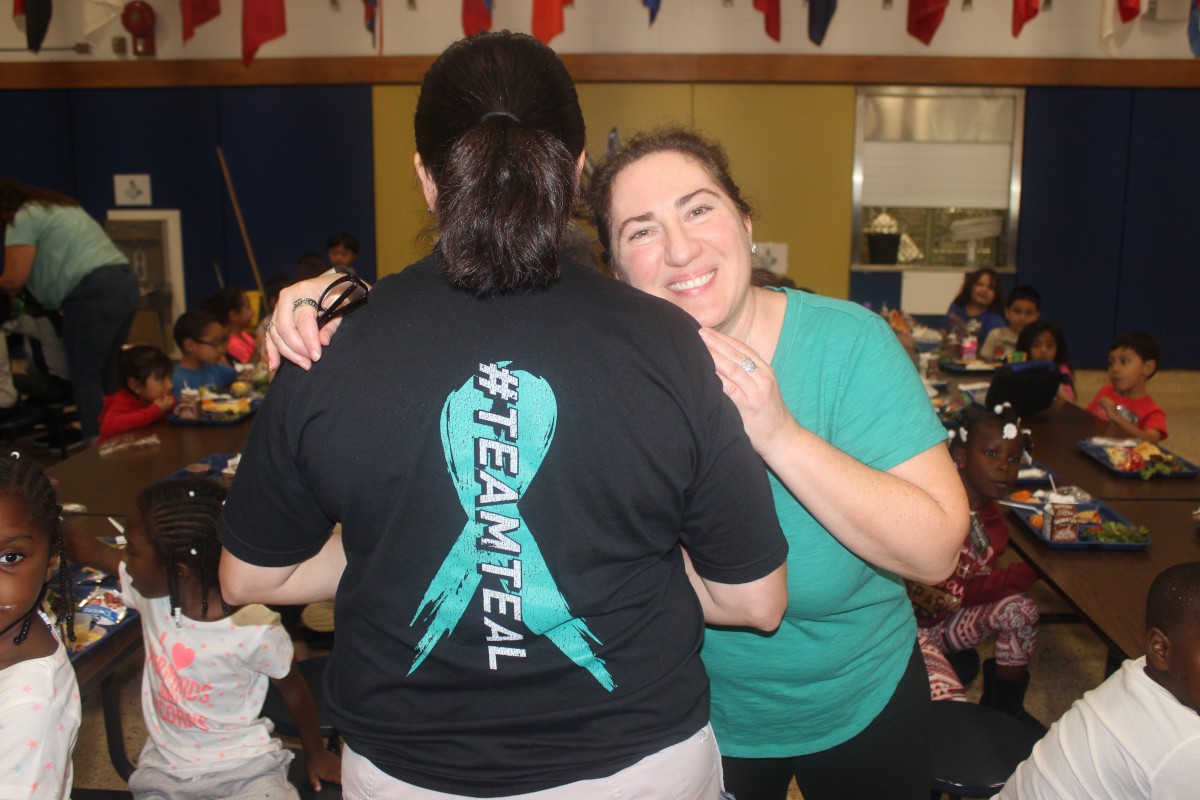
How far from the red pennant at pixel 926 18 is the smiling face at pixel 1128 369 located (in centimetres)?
404

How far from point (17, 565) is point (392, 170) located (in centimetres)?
720

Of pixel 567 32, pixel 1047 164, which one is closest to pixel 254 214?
pixel 567 32

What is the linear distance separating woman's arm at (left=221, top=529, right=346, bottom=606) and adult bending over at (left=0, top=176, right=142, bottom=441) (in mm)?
4678

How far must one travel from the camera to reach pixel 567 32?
802 centimetres

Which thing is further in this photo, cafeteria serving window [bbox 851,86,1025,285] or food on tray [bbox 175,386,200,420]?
cafeteria serving window [bbox 851,86,1025,285]

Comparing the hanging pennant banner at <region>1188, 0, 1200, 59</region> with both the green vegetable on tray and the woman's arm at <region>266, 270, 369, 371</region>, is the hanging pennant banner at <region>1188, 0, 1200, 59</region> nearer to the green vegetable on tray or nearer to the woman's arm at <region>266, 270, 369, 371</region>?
the green vegetable on tray

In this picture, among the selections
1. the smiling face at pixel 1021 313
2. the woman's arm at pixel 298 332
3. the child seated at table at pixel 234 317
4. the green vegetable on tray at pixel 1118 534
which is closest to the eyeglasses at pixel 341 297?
the woman's arm at pixel 298 332

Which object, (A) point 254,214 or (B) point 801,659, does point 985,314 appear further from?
(A) point 254,214

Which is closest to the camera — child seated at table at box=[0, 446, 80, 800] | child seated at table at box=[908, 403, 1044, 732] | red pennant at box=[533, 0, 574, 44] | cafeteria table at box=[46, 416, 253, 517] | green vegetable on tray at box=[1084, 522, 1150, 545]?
child seated at table at box=[0, 446, 80, 800]

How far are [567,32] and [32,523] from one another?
734cm

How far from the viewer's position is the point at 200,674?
192 centimetres

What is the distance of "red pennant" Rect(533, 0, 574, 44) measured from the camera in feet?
21.8

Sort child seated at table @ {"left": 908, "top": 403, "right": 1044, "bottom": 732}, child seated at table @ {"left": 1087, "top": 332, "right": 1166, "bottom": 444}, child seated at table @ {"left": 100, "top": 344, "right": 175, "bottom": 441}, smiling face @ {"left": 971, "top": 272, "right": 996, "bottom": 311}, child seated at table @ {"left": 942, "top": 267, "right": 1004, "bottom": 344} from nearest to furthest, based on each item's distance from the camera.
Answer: child seated at table @ {"left": 908, "top": 403, "right": 1044, "bottom": 732}, child seated at table @ {"left": 100, "top": 344, "right": 175, "bottom": 441}, child seated at table @ {"left": 1087, "top": 332, "right": 1166, "bottom": 444}, child seated at table @ {"left": 942, "top": 267, "right": 1004, "bottom": 344}, smiling face @ {"left": 971, "top": 272, "right": 996, "bottom": 311}

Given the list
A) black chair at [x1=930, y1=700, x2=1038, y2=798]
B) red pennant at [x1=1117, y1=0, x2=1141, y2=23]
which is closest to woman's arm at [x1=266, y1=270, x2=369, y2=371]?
black chair at [x1=930, y1=700, x2=1038, y2=798]
